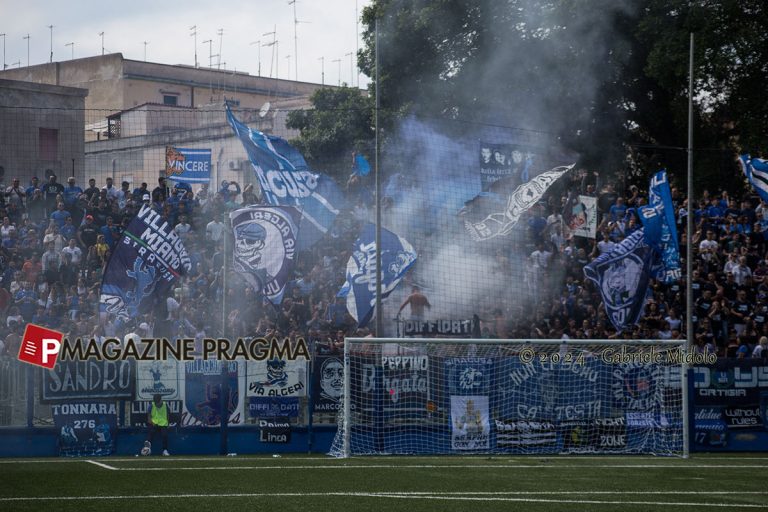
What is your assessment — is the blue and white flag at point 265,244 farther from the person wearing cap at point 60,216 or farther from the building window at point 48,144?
the building window at point 48,144

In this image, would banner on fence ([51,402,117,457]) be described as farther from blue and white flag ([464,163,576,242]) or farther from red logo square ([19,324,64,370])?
blue and white flag ([464,163,576,242])

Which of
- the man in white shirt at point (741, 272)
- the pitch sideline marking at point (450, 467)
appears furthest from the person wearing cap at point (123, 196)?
the man in white shirt at point (741, 272)

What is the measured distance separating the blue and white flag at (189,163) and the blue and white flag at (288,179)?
14.9 feet

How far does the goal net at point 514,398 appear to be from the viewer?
15.3 metres

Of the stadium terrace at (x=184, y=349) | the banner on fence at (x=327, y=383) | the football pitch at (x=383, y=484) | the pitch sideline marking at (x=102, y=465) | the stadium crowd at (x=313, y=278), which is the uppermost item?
the stadium crowd at (x=313, y=278)

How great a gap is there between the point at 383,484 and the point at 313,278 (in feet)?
30.6

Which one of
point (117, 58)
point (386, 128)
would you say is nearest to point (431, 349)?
point (386, 128)

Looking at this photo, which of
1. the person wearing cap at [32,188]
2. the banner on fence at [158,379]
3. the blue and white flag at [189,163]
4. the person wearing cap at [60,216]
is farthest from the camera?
the blue and white flag at [189,163]

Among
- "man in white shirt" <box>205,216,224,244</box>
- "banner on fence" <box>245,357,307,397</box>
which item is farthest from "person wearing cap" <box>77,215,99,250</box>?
"banner on fence" <box>245,357,307,397</box>

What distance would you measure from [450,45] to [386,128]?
133 inches

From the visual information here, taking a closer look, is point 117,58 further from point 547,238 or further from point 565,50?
point 547,238

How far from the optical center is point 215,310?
63.4 feet

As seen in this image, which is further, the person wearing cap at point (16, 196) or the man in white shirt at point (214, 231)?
the person wearing cap at point (16, 196)

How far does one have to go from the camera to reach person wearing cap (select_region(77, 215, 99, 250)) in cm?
2034
